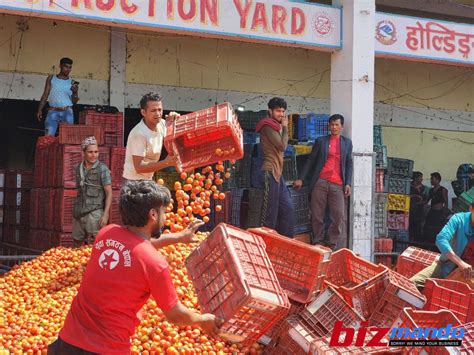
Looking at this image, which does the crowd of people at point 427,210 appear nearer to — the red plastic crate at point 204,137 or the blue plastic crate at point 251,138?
the blue plastic crate at point 251,138

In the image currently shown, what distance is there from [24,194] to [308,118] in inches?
197

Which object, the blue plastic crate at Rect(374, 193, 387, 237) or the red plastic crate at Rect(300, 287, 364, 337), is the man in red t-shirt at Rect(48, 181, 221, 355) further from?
the blue plastic crate at Rect(374, 193, 387, 237)

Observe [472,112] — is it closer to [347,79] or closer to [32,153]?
[347,79]

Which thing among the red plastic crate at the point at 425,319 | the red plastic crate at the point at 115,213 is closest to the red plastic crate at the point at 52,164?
the red plastic crate at the point at 115,213

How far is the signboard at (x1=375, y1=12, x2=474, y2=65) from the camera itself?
11398 mm

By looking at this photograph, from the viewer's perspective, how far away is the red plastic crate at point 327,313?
5.47 meters

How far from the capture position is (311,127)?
37.6 feet

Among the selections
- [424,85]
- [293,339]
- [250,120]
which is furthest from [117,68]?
[293,339]

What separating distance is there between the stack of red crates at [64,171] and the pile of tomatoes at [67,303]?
1495 millimetres

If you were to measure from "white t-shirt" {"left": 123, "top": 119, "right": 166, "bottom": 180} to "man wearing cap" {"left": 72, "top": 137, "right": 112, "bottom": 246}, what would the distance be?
1.96 metres

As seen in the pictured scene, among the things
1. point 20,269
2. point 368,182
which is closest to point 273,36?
point 368,182

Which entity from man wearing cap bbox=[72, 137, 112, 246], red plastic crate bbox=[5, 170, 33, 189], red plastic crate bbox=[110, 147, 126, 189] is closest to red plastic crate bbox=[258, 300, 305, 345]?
man wearing cap bbox=[72, 137, 112, 246]

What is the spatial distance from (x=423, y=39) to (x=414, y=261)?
4965mm

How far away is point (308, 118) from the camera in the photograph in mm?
11461
